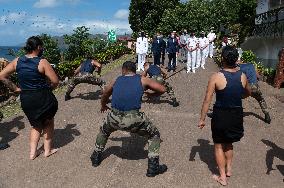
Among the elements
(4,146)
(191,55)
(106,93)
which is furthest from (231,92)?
(191,55)

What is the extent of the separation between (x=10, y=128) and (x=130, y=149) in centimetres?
331

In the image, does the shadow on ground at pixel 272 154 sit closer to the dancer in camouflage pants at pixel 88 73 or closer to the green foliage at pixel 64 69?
the dancer in camouflage pants at pixel 88 73

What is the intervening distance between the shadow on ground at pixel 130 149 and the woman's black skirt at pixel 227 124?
173 centimetres

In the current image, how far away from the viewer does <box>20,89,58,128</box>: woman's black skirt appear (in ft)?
21.0

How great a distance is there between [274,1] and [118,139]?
70.7 feet

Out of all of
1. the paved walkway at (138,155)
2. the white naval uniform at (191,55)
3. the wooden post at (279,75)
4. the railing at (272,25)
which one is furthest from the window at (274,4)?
the paved walkway at (138,155)

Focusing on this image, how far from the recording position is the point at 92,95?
43.1ft

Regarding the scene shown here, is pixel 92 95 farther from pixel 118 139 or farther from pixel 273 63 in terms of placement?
pixel 273 63

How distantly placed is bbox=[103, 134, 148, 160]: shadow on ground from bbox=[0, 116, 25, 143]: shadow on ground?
2211 mm

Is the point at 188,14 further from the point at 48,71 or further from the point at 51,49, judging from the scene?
the point at 48,71

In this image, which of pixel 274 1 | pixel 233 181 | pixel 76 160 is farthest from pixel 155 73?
pixel 274 1

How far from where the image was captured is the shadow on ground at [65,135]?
7.78 metres

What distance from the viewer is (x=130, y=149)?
7.32 metres

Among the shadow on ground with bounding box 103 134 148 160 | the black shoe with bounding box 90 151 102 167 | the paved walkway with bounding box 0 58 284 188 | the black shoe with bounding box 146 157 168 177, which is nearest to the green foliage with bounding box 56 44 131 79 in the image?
the paved walkway with bounding box 0 58 284 188
